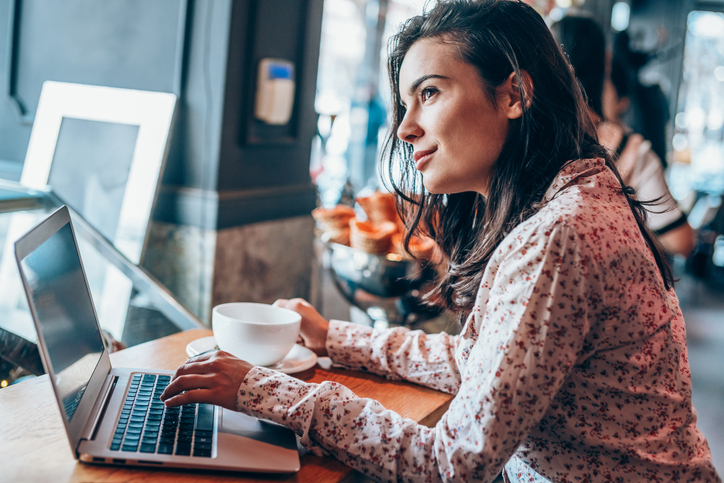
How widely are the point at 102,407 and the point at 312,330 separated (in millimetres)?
459

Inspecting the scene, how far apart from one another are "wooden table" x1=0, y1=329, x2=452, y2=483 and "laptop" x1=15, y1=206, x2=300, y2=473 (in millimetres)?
17

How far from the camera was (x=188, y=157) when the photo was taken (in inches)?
85.7

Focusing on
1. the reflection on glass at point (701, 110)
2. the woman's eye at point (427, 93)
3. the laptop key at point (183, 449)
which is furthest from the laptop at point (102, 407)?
the reflection on glass at point (701, 110)

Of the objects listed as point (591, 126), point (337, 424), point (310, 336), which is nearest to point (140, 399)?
point (337, 424)

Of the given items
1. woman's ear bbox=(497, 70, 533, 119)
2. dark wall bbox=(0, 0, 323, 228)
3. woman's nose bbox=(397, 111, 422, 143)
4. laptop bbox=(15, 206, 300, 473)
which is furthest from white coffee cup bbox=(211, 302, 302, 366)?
dark wall bbox=(0, 0, 323, 228)

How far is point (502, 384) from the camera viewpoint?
2.38 feet

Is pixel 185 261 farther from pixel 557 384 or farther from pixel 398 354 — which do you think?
pixel 557 384

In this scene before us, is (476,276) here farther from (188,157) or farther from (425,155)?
(188,157)

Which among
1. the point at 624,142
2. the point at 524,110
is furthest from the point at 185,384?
the point at 624,142

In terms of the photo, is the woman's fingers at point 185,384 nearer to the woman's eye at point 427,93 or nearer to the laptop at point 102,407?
the laptop at point 102,407

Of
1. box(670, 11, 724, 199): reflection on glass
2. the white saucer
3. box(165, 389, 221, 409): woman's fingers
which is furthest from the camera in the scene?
box(670, 11, 724, 199): reflection on glass

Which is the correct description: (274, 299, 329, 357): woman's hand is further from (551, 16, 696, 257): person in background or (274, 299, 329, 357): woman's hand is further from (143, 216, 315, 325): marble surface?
(551, 16, 696, 257): person in background

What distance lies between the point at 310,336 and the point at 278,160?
1.34m

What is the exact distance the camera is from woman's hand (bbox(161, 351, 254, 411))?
2.74 feet
